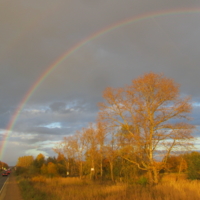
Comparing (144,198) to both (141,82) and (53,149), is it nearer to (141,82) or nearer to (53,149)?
(141,82)

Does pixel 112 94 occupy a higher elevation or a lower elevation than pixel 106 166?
higher

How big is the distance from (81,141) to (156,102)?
3151cm

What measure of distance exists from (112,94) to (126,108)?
7.18ft

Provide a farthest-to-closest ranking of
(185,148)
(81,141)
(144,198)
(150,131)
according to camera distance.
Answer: (81,141) → (150,131) → (185,148) → (144,198)

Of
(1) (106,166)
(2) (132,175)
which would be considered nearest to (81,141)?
(1) (106,166)

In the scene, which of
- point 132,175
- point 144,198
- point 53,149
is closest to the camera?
point 144,198

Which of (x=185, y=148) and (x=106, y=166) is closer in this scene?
(x=185, y=148)

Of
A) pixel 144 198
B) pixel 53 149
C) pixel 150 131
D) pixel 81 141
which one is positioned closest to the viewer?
pixel 144 198

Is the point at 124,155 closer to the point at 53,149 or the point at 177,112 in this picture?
the point at 177,112

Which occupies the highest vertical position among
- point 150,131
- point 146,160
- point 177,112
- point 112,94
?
point 112,94

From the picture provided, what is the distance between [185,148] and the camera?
67.2 feet

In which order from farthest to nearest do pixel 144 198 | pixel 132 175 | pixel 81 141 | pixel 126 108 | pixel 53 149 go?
pixel 53 149 → pixel 81 141 → pixel 132 175 → pixel 126 108 → pixel 144 198

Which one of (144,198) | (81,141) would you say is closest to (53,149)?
(81,141)

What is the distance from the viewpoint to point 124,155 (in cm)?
2409
